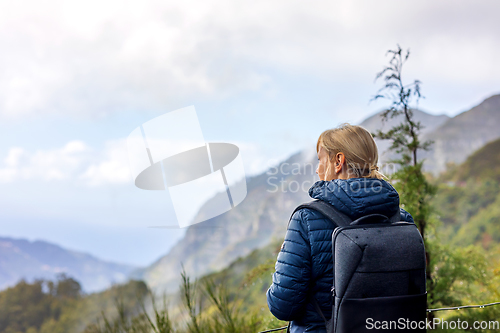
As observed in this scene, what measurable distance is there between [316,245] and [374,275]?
214mm

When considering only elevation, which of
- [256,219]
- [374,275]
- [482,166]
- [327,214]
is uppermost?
[256,219]

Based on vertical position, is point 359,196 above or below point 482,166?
below

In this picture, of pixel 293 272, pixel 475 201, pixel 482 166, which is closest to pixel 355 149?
pixel 293 272

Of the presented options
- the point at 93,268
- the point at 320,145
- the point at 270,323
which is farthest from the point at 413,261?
the point at 93,268

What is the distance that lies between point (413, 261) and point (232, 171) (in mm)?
2195

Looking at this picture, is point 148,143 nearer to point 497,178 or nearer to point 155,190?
point 155,190

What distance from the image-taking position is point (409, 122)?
11.0ft

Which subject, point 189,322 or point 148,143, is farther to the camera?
point 148,143

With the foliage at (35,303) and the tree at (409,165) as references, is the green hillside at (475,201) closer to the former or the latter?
the tree at (409,165)

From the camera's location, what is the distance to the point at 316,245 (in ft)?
3.91

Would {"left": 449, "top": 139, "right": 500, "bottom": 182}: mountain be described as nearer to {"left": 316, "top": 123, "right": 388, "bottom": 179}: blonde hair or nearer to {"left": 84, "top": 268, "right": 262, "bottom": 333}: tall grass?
{"left": 84, "top": 268, "right": 262, "bottom": 333}: tall grass

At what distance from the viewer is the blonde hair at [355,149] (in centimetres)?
130

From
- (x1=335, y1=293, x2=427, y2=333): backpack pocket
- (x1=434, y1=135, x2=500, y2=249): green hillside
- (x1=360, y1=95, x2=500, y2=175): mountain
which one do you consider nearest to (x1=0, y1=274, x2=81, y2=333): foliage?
(x1=434, y1=135, x2=500, y2=249): green hillside

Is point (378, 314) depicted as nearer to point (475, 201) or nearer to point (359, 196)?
point (359, 196)
